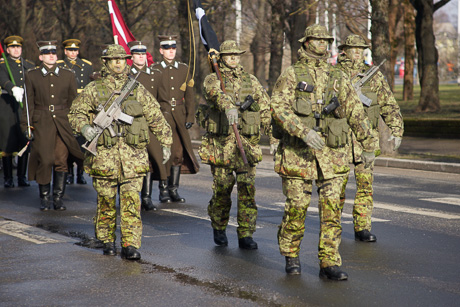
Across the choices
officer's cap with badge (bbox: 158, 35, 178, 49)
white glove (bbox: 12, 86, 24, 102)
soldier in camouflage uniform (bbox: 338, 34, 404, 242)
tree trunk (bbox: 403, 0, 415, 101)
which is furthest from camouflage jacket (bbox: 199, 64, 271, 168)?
tree trunk (bbox: 403, 0, 415, 101)

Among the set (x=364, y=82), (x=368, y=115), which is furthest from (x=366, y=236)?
(x=364, y=82)

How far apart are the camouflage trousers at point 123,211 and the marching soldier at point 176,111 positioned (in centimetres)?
367

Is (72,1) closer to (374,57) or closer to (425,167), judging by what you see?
(374,57)

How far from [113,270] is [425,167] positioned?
1000cm

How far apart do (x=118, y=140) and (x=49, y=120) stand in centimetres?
389

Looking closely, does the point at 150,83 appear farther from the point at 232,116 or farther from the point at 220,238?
the point at 232,116

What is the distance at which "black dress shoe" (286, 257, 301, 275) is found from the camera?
22.2ft

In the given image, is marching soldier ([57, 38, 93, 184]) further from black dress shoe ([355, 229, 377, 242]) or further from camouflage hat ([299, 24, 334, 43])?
camouflage hat ([299, 24, 334, 43])

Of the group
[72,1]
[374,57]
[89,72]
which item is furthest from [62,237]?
[72,1]

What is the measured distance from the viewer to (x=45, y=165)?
11133 mm

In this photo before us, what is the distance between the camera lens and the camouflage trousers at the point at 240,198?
25.8ft

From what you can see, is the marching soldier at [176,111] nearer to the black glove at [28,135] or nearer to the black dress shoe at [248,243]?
the black glove at [28,135]

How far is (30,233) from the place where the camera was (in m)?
9.01

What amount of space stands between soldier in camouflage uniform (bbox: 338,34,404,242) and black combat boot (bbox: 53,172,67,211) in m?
4.29
